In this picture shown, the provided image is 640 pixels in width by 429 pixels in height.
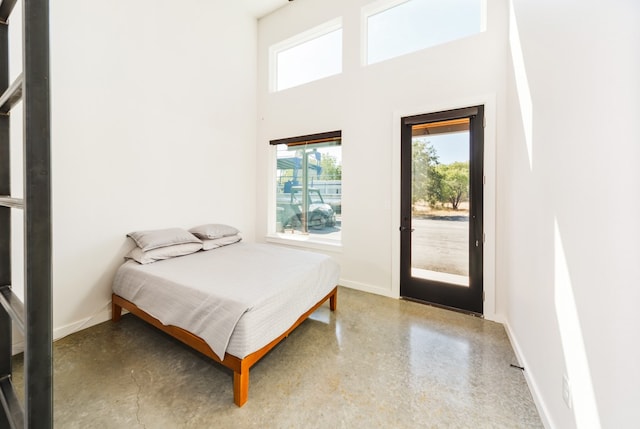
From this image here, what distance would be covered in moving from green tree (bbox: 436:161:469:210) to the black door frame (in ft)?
0.21

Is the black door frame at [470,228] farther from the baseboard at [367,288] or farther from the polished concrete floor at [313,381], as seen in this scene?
the polished concrete floor at [313,381]

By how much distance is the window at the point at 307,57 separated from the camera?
3.65 meters

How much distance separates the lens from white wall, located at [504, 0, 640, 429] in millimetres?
833

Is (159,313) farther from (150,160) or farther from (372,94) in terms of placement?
(372,94)

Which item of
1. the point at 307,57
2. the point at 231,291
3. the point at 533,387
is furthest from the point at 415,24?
Result: the point at 533,387

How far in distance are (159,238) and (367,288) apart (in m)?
2.51

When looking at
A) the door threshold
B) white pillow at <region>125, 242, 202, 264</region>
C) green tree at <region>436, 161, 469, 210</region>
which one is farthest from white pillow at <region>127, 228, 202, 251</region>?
green tree at <region>436, 161, 469, 210</region>

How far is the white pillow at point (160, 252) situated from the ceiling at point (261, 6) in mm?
3731

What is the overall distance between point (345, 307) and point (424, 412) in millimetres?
1422

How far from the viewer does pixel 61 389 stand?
165 cm

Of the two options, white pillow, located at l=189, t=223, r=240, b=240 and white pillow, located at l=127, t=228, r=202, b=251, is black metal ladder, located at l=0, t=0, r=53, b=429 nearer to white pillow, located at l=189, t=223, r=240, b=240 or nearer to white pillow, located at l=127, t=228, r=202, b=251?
white pillow, located at l=127, t=228, r=202, b=251

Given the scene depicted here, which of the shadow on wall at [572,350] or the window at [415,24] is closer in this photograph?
the shadow on wall at [572,350]

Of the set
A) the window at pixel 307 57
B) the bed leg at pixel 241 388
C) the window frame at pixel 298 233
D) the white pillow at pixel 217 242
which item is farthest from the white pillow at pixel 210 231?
the window at pixel 307 57

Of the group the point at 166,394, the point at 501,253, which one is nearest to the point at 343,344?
the point at 166,394
